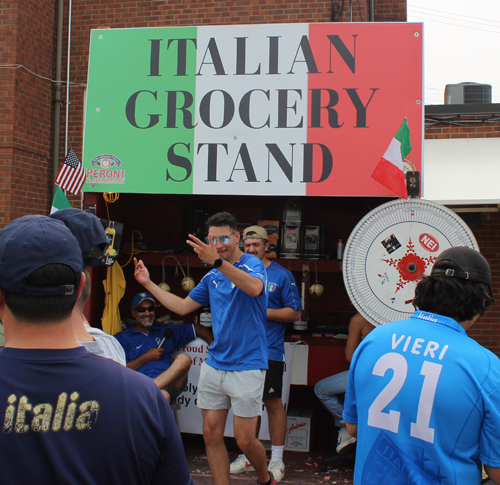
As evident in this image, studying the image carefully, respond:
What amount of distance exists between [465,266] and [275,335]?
2.71 metres

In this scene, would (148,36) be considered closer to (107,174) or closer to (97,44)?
(97,44)

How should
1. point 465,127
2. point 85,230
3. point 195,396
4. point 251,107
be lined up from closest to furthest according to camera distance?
point 85,230 < point 251,107 < point 195,396 < point 465,127

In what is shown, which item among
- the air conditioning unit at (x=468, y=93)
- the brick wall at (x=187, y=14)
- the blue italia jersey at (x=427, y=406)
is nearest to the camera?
the blue italia jersey at (x=427, y=406)

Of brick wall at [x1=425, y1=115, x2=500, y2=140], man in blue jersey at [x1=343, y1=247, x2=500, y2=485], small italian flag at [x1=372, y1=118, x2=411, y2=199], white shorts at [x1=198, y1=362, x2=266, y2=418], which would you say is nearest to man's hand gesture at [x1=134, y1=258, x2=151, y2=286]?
white shorts at [x1=198, y1=362, x2=266, y2=418]

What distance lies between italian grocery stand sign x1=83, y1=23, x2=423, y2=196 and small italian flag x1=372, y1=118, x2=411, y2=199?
0.44 feet

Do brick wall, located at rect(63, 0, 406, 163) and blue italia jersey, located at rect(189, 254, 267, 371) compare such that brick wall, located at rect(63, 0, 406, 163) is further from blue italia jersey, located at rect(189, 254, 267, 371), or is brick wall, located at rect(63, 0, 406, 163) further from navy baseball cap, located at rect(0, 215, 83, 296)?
navy baseball cap, located at rect(0, 215, 83, 296)

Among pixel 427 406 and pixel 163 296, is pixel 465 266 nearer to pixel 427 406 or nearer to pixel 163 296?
pixel 427 406

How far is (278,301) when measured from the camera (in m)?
4.34

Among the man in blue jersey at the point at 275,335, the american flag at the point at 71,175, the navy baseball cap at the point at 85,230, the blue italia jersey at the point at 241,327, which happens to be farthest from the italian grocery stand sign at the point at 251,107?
the navy baseball cap at the point at 85,230

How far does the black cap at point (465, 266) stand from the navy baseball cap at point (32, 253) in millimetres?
1199

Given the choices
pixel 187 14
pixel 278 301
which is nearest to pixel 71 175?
pixel 278 301

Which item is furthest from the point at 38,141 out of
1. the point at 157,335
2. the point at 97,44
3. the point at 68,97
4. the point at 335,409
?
the point at 335,409

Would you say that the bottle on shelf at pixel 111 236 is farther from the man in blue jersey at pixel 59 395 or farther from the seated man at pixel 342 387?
the man in blue jersey at pixel 59 395

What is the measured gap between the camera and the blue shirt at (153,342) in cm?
455
